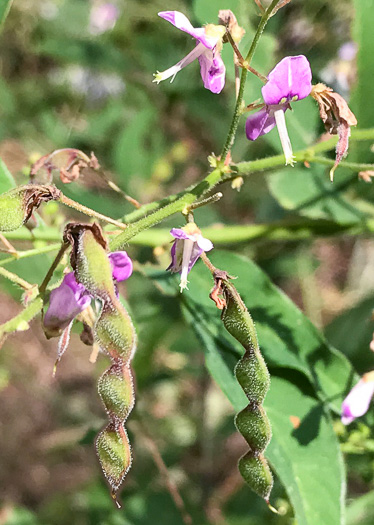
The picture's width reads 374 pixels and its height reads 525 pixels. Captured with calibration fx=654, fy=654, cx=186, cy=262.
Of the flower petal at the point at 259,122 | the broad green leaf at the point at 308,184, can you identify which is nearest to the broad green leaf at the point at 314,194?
the broad green leaf at the point at 308,184

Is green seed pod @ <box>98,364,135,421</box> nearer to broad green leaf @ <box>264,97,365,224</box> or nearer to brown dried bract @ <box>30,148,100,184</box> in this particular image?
brown dried bract @ <box>30,148,100,184</box>

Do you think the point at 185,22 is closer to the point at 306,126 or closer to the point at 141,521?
the point at 306,126

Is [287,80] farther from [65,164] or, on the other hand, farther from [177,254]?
[65,164]

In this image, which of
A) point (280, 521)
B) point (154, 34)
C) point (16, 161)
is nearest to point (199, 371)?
point (280, 521)

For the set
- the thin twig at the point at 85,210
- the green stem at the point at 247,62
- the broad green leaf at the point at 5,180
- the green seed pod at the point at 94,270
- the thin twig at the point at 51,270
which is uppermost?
the broad green leaf at the point at 5,180

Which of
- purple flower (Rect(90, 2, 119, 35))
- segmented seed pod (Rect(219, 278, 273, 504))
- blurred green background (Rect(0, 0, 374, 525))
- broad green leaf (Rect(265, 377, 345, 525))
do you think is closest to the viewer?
segmented seed pod (Rect(219, 278, 273, 504))

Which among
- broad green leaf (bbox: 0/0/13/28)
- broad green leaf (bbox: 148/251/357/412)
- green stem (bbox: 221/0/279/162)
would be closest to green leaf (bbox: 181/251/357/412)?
broad green leaf (bbox: 148/251/357/412)

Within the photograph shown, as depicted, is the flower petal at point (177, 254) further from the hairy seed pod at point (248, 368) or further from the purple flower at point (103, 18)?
the purple flower at point (103, 18)
